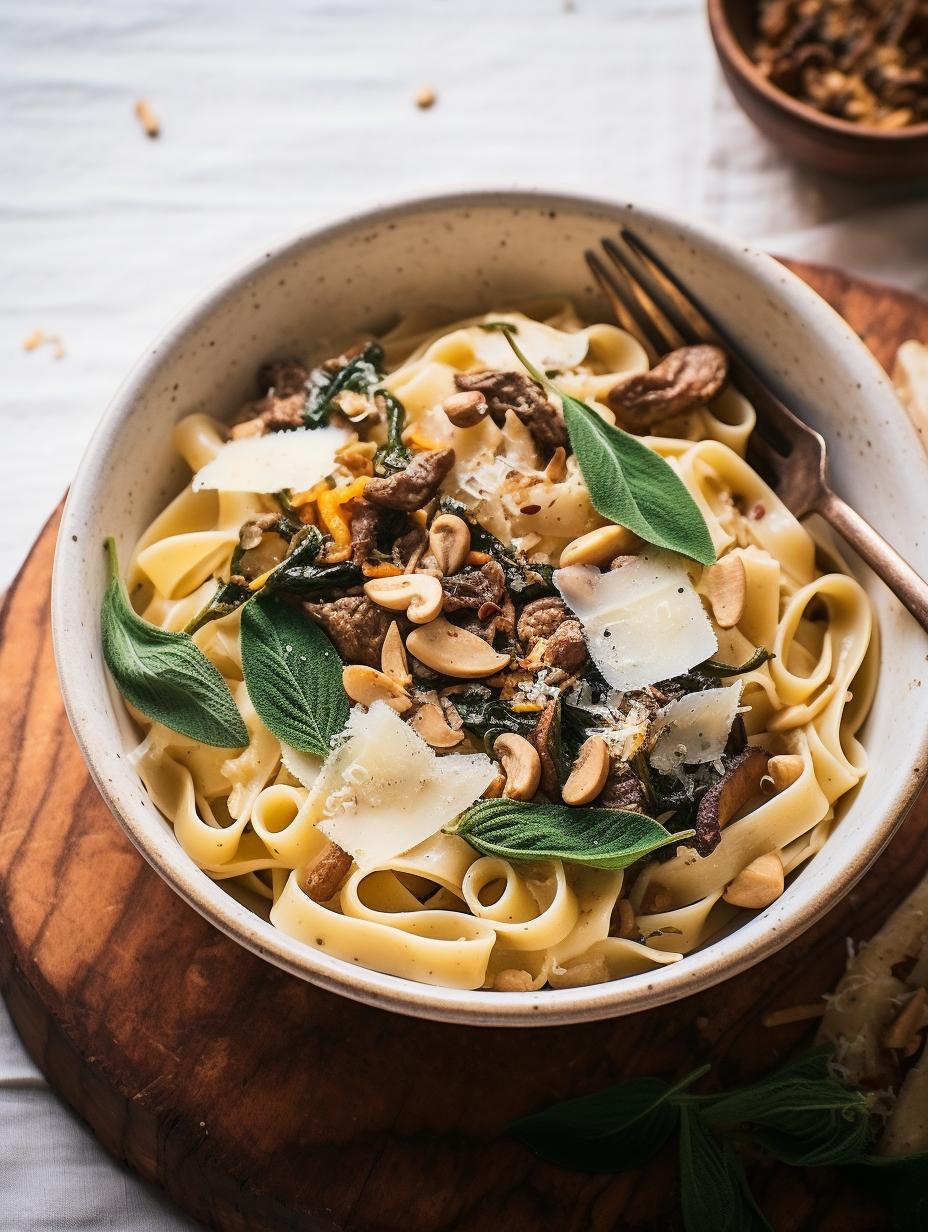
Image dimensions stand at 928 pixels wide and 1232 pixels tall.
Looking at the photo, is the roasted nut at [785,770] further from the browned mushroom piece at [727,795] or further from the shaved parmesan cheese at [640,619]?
the shaved parmesan cheese at [640,619]

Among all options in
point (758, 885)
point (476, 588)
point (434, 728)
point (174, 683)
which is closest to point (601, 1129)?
point (758, 885)

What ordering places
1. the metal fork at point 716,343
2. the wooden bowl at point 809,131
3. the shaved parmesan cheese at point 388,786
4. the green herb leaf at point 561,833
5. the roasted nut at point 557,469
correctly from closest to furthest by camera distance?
1. the green herb leaf at point 561,833
2. the shaved parmesan cheese at point 388,786
3. the roasted nut at point 557,469
4. the metal fork at point 716,343
5. the wooden bowl at point 809,131

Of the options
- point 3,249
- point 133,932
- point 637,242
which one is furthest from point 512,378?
point 3,249

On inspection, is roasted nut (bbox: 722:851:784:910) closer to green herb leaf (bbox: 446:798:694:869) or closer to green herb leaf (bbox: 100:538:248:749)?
green herb leaf (bbox: 446:798:694:869)

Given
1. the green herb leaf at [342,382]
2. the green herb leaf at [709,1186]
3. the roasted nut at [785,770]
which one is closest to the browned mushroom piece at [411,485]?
the green herb leaf at [342,382]

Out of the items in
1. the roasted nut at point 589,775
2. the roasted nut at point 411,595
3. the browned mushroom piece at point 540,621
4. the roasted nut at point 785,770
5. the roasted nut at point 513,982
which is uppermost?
the roasted nut at point 411,595

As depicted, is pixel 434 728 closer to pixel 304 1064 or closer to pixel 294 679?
pixel 294 679

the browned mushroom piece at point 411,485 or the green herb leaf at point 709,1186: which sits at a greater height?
the browned mushroom piece at point 411,485
